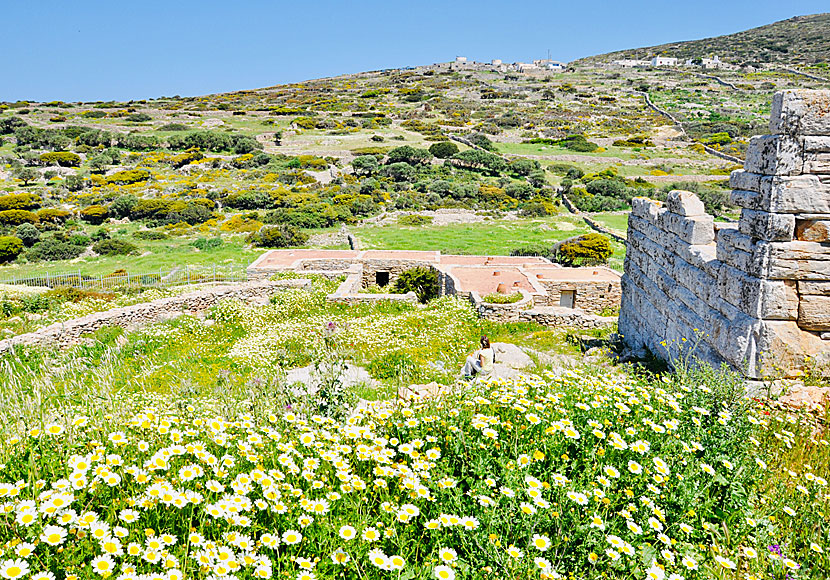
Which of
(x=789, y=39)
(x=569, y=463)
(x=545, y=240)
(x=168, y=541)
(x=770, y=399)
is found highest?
(x=789, y=39)

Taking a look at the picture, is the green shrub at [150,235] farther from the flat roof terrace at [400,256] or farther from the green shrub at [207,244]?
the flat roof terrace at [400,256]

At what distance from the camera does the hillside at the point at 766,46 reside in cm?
11356

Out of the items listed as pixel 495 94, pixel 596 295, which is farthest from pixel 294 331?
pixel 495 94

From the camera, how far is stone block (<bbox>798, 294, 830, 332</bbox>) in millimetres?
6082

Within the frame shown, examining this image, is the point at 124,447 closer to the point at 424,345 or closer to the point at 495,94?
the point at 424,345

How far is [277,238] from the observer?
3334cm

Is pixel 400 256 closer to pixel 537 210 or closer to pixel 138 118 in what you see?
pixel 537 210

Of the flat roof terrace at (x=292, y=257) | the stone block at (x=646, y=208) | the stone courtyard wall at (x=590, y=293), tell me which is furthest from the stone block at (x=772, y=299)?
the flat roof terrace at (x=292, y=257)

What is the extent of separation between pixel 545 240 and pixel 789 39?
134473mm

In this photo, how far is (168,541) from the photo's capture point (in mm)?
2531

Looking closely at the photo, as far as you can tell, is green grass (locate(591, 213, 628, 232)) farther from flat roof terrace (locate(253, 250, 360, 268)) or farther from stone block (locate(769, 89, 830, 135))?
stone block (locate(769, 89, 830, 135))

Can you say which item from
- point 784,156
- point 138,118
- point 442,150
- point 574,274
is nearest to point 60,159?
point 138,118

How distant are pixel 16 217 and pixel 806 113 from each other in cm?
4748

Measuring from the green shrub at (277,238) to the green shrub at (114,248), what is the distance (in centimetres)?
710
